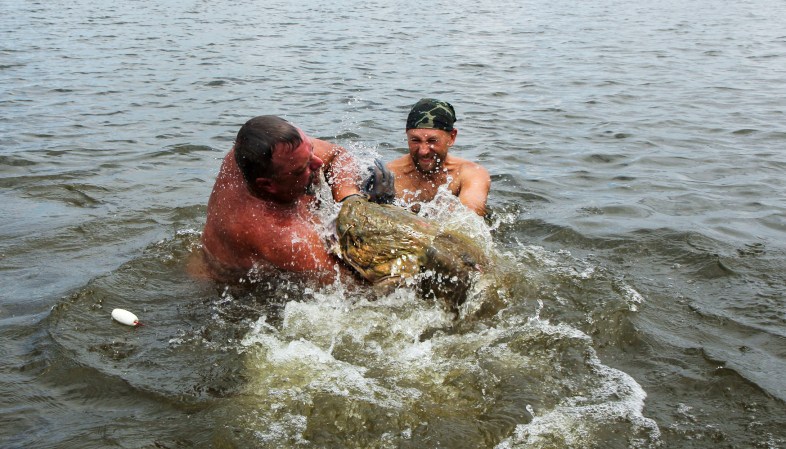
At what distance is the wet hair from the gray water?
797 mm

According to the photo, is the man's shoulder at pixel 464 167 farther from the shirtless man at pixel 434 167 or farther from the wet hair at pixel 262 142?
the wet hair at pixel 262 142

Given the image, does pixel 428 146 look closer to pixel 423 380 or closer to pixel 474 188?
pixel 474 188

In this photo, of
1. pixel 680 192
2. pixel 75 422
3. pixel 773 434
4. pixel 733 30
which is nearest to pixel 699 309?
pixel 773 434

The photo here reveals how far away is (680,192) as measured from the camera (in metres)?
7.62

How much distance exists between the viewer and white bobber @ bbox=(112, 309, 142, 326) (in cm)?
451

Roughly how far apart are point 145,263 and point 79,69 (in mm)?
9624

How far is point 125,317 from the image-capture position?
4520mm

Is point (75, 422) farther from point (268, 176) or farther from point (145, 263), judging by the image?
point (145, 263)

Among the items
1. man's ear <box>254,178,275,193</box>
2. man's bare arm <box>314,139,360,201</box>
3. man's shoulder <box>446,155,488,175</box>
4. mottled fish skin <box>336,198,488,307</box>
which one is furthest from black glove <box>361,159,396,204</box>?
man's shoulder <box>446,155,488,175</box>

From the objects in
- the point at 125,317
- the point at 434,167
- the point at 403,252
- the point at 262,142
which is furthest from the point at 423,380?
the point at 434,167

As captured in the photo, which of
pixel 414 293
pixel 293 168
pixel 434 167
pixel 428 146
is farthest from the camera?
pixel 434 167

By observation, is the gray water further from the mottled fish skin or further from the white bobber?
the mottled fish skin

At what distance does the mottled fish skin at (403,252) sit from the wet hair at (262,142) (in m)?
0.60

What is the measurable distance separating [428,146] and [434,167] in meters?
0.29
